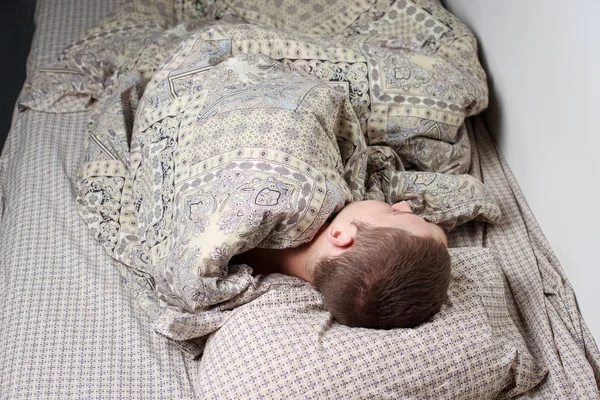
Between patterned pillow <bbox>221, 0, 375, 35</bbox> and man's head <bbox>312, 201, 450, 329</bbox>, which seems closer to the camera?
man's head <bbox>312, 201, 450, 329</bbox>

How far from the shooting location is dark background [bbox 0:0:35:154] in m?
2.44

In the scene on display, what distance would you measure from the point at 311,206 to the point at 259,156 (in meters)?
0.14

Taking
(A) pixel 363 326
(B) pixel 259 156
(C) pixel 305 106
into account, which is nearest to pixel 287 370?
(A) pixel 363 326

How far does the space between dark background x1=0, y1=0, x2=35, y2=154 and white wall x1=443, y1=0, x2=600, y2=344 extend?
1.55 m

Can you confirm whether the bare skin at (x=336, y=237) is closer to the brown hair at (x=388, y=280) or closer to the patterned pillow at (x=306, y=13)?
the brown hair at (x=388, y=280)

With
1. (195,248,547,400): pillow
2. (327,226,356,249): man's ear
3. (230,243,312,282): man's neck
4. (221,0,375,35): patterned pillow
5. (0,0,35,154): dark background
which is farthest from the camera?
(0,0,35,154): dark background

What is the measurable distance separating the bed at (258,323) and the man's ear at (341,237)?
12 centimetres

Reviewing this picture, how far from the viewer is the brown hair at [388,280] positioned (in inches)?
50.3

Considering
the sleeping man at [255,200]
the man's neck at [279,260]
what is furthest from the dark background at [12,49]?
the man's neck at [279,260]

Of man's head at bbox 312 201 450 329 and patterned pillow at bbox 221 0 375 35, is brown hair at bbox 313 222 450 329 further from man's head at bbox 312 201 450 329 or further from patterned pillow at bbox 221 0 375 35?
patterned pillow at bbox 221 0 375 35

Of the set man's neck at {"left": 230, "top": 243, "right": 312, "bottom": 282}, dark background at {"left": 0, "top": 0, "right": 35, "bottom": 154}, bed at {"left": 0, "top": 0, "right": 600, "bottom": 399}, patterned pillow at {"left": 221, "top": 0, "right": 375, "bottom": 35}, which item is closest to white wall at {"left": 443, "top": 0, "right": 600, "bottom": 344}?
bed at {"left": 0, "top": 0, "right": 600, "bottom": 399}

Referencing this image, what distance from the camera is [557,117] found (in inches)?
63.3

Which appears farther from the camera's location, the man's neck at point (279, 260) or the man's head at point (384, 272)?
the man's neck at point (279, 260)

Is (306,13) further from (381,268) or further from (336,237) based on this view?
(381,268)
